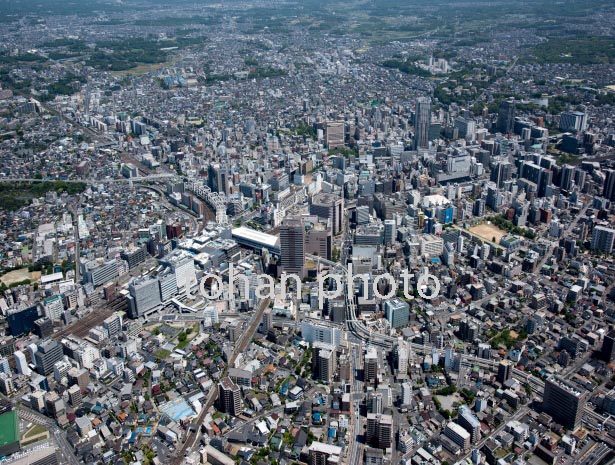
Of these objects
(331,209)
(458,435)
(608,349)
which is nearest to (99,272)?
(331,209)

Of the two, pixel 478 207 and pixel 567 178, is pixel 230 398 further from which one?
pixel 567 178

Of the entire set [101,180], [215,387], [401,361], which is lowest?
[215,387]

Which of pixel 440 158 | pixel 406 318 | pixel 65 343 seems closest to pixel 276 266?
pixel 406 318

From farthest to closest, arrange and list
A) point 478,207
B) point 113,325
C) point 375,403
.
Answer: point 478,207, point 113,325, point 375,403

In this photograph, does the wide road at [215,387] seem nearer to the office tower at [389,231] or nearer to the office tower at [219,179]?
the office tower at [389,231]

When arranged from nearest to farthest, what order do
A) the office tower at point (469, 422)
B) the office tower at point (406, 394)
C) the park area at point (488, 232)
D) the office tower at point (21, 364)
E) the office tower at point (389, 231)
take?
1. the office tower at point (469, 422)
2. the office tower at point (406, 394)
3. the office tower at point (21, 364)
4. the office tower at point (389, 231)
5. the park area at point (488, 232)

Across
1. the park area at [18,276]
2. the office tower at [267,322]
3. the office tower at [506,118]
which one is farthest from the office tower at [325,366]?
the office tower at [506,118]
